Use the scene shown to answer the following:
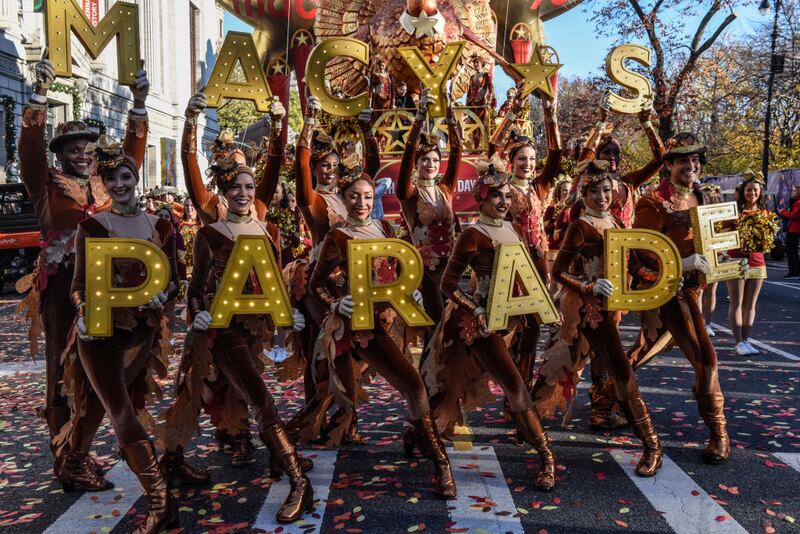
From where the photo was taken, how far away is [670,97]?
21453 mm

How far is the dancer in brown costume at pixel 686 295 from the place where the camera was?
16.8 feet

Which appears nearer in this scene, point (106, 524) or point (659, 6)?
point (106, 524)

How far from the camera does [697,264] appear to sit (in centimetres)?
514

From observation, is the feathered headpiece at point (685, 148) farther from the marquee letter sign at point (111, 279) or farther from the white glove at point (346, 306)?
the marquee letter sign at point (111, 279)

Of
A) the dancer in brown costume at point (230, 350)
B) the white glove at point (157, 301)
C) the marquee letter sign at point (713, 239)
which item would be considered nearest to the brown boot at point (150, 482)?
the dancer in brown costume at point (230, 350)

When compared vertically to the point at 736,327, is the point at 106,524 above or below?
below

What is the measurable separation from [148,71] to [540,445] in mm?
39289

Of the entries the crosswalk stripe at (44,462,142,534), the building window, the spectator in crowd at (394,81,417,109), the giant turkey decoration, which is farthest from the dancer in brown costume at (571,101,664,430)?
the building window

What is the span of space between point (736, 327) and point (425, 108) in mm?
5402

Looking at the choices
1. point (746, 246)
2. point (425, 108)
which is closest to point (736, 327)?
point (746, 246)

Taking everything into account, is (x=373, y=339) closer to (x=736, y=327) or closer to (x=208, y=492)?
(x=208, y=492)

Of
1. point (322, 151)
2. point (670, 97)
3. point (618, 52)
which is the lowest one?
point (322, 151)

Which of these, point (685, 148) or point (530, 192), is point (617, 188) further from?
point (530, 192)

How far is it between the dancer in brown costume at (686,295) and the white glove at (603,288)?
67 cm
